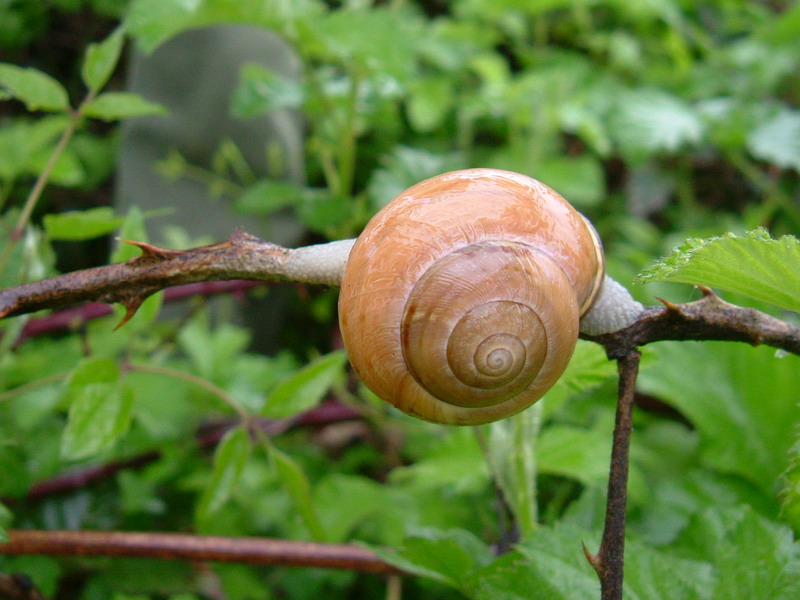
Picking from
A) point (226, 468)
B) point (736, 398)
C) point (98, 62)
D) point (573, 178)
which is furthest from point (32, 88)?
point (573, 178)

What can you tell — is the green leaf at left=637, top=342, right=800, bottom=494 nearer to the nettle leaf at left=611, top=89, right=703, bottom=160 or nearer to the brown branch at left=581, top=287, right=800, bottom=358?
the brown branch at left=581, top=287, right=800, bottom=358


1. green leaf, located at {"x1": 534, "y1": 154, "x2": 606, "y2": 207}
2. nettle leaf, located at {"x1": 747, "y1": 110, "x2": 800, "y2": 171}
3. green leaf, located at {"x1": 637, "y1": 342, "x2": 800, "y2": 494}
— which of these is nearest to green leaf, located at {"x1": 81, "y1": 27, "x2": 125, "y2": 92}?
green leaf, located at {"x1": 637, "y1": 342, "x2": 800, "y2": 494}

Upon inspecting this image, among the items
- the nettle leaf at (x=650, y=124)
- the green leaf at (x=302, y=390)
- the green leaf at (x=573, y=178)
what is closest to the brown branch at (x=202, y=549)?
the green leaf at (x=302, y=390)

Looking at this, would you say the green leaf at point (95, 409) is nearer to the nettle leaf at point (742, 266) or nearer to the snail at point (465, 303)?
the snail at point (465, 303)

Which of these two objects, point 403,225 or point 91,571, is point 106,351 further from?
point 403,225

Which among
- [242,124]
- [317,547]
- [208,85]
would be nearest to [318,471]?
[317,547]
